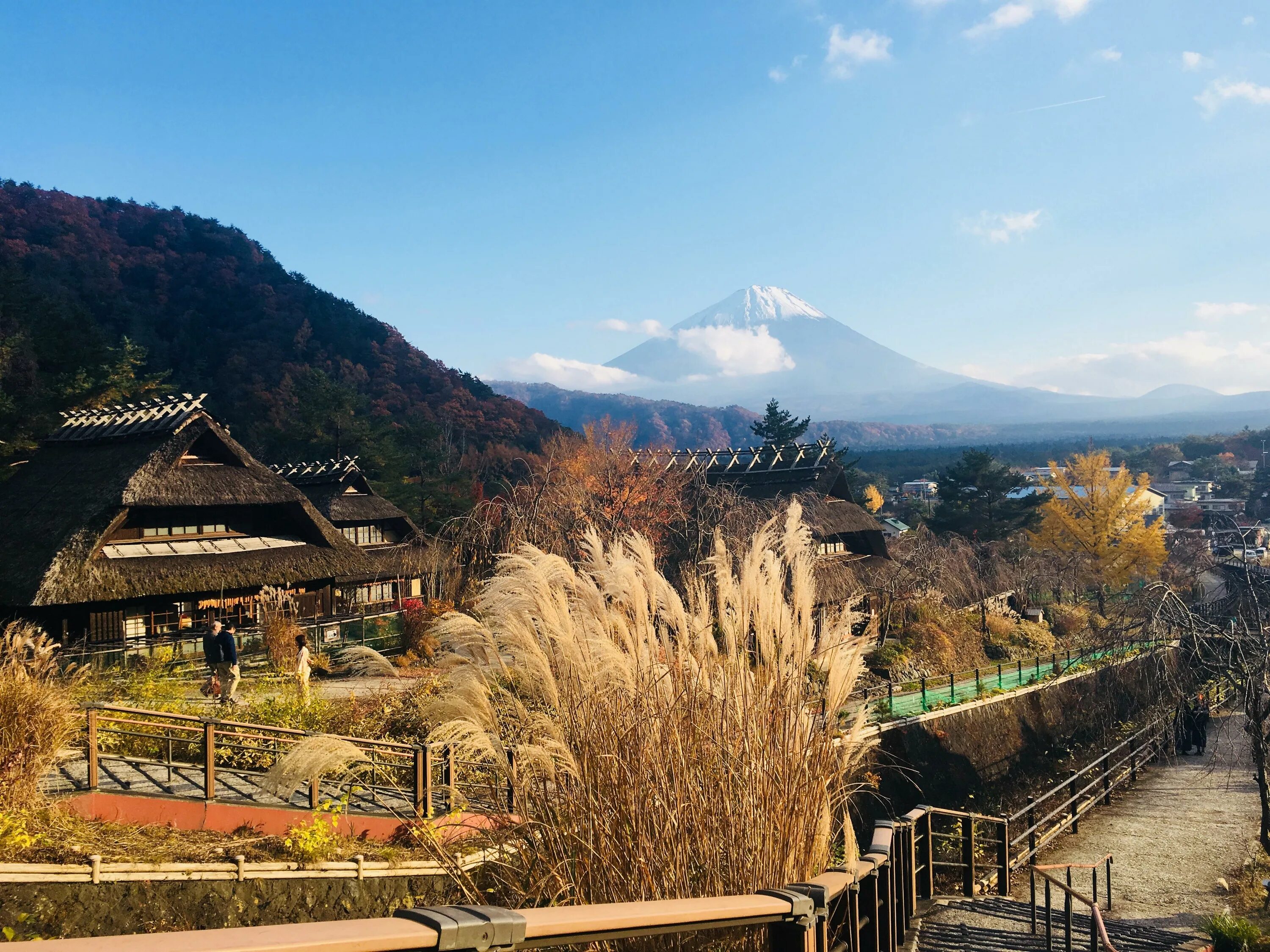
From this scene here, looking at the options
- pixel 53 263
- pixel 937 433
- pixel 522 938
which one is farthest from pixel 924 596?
pixel 937 433

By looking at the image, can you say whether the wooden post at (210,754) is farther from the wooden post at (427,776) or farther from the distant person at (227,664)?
the distant person at (227,664)

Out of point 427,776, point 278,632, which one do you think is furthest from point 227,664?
point 427,776

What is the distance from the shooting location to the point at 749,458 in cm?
2586

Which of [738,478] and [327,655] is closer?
[327,655]

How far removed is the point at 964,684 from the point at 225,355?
35.5 meters

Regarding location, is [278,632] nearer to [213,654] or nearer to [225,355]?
[213,654]

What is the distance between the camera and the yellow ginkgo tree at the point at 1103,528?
25516mm

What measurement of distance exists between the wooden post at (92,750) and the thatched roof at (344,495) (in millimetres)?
15004

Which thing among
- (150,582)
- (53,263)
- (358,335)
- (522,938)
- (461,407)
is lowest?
(150,582)

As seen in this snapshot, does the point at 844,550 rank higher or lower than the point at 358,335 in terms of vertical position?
lower

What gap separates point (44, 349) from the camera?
26.5 metres

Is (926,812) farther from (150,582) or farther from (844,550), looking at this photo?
(844,550)

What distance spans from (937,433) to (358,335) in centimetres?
13646

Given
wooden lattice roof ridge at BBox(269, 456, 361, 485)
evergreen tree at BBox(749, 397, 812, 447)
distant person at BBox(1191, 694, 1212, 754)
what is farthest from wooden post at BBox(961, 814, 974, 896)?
evergreen tree at BBox(749, 397, 812, 447)
